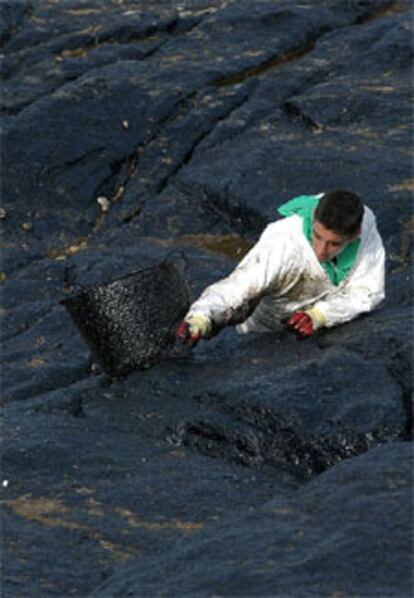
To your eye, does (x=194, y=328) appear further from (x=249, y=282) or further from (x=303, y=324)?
(x=303, y=324)

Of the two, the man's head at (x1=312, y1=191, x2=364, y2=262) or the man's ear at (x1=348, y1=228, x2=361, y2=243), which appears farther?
the man's ear at (x1=348, y1=228, x2=361, y2=243)

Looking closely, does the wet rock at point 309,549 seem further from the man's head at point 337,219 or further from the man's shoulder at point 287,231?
the man's shoulder at point 287,231

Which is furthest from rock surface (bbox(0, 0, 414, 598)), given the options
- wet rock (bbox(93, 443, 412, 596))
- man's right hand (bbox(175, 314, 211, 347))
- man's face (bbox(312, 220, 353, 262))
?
man's face (bbox(312, 220, 353, 262))

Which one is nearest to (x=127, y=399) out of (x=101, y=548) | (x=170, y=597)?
(x=101, y=548)

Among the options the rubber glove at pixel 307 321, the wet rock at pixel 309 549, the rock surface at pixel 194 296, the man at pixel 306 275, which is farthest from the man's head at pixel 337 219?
the wet rock at pixel 309 549

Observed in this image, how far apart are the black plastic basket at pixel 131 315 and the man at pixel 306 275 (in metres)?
0.17

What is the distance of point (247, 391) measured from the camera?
24.8 ft

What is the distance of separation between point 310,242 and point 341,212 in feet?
1.35

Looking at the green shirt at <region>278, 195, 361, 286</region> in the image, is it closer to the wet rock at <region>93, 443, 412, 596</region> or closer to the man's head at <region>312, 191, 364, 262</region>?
the man's head at <region>312, 191, 364, 262</region>

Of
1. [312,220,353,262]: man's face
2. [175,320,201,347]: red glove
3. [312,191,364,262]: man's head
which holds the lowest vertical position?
[175,320,201,347]: red glove

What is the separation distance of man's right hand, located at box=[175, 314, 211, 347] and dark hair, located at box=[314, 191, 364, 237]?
84cm

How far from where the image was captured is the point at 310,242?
27.2 feet

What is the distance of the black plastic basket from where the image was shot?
7965mm

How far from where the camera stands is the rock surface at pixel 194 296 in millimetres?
5711
